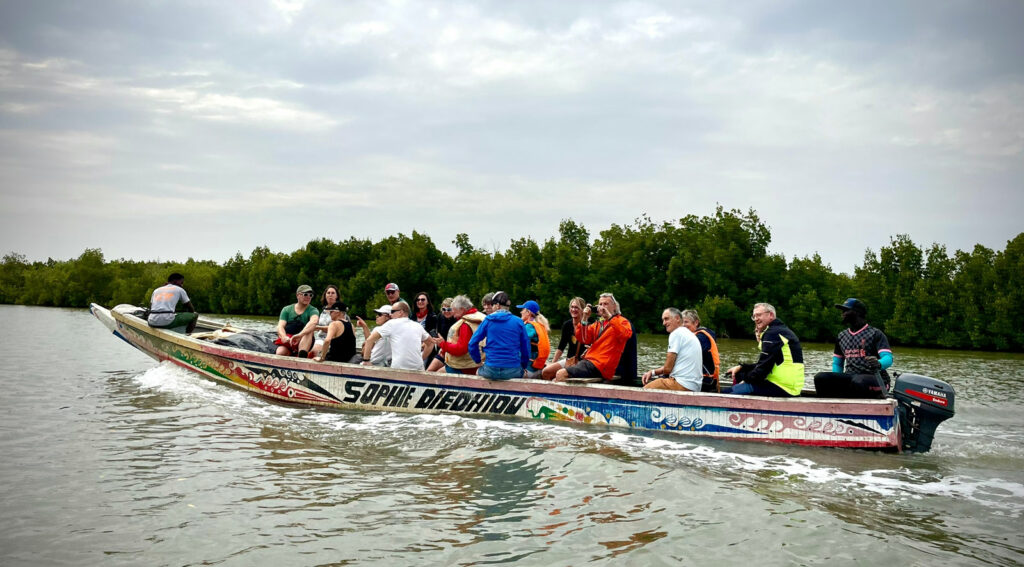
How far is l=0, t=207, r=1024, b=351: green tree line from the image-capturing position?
41.6m

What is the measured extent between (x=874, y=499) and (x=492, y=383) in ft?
15.6

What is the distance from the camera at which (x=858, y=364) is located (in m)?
8.05

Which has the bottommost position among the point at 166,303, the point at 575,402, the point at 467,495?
the point at 467,495

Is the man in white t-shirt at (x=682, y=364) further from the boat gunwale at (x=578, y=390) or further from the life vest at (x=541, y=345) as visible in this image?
the life vest at (x=541, y=345)

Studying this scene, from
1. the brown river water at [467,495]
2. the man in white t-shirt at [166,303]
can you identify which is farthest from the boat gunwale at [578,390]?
the man in white t-shirt at [166,303]

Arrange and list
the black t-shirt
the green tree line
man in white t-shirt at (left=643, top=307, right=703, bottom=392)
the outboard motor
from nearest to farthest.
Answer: the outboard motor, man in white t-shirt at (left=643, top=307, right=703, bottom=392), the black t-shirt, the green tree line

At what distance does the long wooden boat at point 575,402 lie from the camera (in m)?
7.48

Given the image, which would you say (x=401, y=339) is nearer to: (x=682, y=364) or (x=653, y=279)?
(x=682, y=364)

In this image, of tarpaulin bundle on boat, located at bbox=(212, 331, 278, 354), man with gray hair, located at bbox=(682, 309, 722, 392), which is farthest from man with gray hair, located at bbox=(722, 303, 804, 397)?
tarpaulin bundle on boat, located at bbox=(212, 331, 278, 354)

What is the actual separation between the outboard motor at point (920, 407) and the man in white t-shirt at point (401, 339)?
6.24 meters

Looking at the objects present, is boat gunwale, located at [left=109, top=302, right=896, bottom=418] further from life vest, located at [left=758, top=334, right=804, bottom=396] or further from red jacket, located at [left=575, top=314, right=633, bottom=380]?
red jacket, located at [left=575, top=314, right=633, bottom=380]

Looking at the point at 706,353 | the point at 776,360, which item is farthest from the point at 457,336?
the point at 776,360

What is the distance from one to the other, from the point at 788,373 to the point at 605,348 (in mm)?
2320

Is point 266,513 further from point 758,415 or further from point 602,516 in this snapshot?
point 758,415
